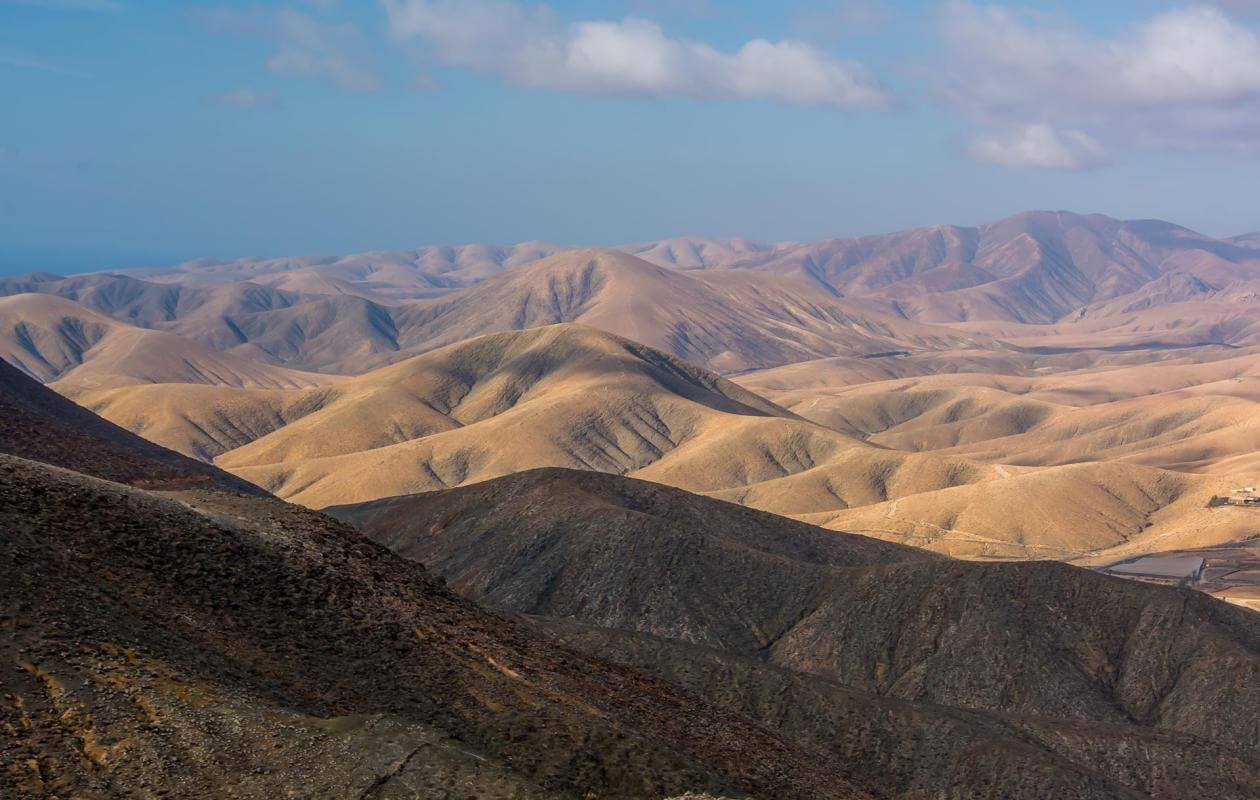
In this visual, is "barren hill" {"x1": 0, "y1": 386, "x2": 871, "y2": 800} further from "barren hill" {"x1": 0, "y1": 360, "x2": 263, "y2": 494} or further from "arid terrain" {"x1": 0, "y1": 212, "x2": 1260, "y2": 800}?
"barren hill" {"x1": 0, "y1": 360, "x2": 263, "y2": 494}

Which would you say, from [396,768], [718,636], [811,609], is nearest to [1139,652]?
[811,609]

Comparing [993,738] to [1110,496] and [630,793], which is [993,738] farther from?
[1110,496]

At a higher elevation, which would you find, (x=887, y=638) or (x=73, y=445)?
(x=73, y=445)

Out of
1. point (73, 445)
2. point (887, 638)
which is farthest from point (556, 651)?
point (73, 445)

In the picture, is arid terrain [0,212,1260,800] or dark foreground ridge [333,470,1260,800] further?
dark foreground ridge [333,470,1260,800]

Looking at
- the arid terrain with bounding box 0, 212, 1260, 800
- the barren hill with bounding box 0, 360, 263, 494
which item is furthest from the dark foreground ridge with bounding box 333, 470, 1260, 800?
the barren hill with bounding box 0, 360, 263, 494

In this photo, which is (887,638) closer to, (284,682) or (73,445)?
(284,682)

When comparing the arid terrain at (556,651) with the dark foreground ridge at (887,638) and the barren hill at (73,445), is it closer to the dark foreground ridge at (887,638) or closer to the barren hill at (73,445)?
the dark foreground ridge at (887,638)

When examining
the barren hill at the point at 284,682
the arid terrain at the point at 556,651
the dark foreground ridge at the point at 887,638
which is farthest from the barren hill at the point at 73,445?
the dark foreground ridge at the point at 887,638
